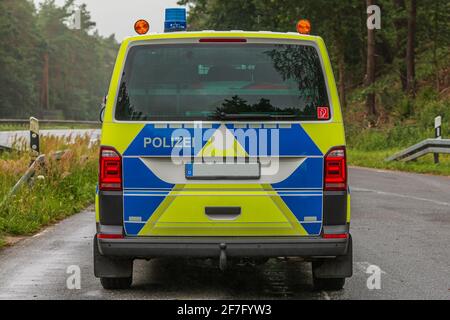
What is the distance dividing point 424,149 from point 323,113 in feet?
53.9

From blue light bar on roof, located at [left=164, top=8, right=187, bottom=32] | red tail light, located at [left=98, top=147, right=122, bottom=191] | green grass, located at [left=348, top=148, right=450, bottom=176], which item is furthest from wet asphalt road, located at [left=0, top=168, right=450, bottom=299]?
green grass, located at [left=348, top=148, right=450, bottom=176]

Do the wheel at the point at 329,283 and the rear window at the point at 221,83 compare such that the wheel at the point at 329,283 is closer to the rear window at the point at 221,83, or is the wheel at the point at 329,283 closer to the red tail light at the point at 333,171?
the red tail light at the point at 333,171

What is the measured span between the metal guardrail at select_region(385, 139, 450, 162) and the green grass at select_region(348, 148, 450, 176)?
207 millimetres

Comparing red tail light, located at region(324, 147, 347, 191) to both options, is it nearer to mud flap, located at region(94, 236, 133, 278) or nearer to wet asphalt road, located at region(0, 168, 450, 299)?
wet asphalt road, located at region(0, 168, 450, 299)

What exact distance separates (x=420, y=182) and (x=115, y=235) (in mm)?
12668

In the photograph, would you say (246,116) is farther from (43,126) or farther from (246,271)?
(43,126)

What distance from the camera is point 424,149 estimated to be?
21.8 meters

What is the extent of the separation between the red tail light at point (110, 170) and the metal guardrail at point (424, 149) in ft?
51.5

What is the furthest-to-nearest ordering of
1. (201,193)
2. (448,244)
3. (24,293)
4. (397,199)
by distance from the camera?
1. (397,199)
2. (448,244)
3. (24,293)
4. (201,193)

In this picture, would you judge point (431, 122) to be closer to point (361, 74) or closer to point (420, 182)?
point (420, 182)

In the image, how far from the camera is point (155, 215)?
234 inches

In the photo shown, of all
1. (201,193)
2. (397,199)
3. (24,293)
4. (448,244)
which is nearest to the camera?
(201,193)

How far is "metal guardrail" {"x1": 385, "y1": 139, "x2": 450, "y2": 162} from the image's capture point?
20.7 metres
